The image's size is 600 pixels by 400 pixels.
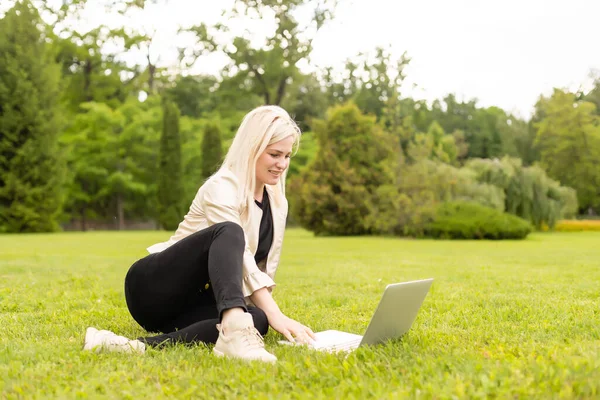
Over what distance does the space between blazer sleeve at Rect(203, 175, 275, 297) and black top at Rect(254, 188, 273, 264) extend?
0.21m

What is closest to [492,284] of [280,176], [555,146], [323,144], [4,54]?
[280,176]

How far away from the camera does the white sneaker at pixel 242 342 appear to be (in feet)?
8.60

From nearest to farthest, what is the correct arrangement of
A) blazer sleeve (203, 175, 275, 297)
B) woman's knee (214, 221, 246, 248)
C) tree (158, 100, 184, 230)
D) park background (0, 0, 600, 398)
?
1. park background (0, 0, 600, 398)
2. woman's knee (214, 221, 246, 248)
3. blazer sleeve (203, 175, 275, 297)
4. tree (158, 100, 184, 230)

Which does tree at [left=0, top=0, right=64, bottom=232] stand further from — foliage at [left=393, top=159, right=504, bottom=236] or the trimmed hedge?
the trimmed hedge

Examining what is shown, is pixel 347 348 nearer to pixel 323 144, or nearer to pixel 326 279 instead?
pixel 326 279

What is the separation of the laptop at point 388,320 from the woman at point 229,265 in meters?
0.15

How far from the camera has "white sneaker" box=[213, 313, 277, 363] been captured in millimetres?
2621

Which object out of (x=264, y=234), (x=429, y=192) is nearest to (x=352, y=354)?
(x=264, y=234)

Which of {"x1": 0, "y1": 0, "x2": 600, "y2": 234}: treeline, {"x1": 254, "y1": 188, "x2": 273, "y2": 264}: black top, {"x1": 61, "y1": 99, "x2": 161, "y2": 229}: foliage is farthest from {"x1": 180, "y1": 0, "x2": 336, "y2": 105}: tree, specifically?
{"x1": 254, "y1": 188, "x2": 273, "y2": 264}: black top

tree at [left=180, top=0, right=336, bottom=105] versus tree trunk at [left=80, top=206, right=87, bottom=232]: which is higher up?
tree at [left=180, top=0, right=336, bottom=105]

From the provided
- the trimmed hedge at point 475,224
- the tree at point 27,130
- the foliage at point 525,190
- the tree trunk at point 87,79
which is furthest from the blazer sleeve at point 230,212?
the tree trunk at point 87,79

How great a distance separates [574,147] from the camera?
1178 inches

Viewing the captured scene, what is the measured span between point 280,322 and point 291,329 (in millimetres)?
63

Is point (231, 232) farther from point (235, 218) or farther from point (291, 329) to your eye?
point (291, 329)
